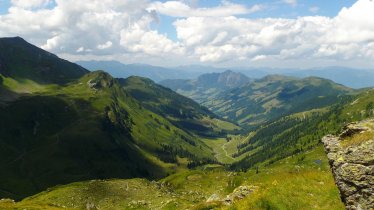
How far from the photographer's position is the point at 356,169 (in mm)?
20297

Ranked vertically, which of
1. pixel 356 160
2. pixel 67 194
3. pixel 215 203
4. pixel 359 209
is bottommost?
pixel 67 194

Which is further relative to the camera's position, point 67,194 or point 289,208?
point 67,194

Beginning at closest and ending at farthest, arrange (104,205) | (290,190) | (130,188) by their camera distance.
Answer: (290,190) < (104,205) < (130,188)

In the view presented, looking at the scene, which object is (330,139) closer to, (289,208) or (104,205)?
(289,208)

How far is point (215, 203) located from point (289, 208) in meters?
9.02

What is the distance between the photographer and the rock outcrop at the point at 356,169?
1970 cm

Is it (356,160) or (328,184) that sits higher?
(356,160)

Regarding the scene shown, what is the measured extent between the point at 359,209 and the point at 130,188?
11547 centimetres

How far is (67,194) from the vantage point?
11888 centimetres

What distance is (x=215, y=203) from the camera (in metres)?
32.2

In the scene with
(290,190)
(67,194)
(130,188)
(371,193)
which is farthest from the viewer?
(130,188)

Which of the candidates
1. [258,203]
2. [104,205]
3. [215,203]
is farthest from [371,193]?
[104,205]

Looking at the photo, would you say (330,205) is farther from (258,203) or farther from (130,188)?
(130,188)

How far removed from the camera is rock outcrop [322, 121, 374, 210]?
64.6 ft
